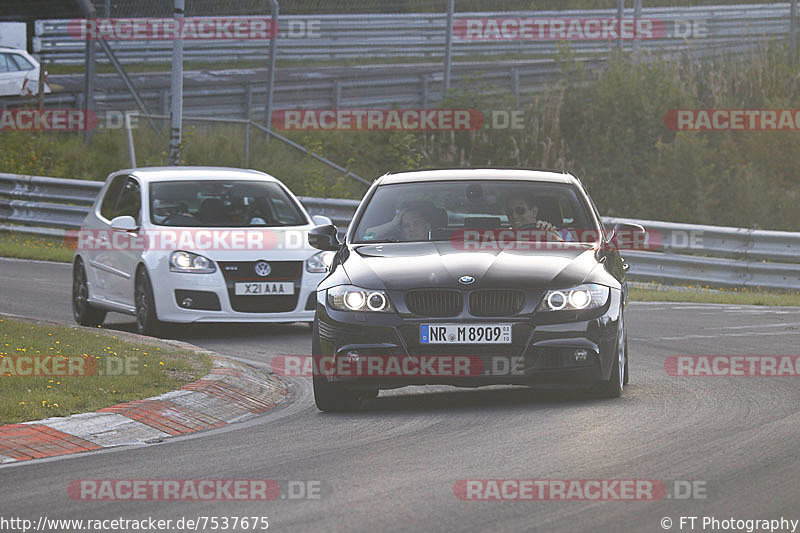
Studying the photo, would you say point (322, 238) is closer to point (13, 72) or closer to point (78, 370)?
point (78, 370)

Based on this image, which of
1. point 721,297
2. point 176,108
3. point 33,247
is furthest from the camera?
point 176,108

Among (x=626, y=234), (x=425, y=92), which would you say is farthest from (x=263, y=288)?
(x=425, y=92)

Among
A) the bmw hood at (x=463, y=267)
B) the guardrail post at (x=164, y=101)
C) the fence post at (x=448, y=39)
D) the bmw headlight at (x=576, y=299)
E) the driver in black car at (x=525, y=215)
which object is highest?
the fence post at (x=448, y=39)

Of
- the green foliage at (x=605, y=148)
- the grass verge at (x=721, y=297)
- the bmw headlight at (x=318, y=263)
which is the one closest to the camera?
the bmw headlight at (x=318, y=263)

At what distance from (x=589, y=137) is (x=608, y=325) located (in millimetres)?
24916

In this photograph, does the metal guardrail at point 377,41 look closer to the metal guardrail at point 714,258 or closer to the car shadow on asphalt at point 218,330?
the metal guardrail at point 714,258

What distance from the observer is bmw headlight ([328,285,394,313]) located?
987 centimetres

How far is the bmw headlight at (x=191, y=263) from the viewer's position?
14.9 metres

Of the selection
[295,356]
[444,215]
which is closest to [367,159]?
[295,356]

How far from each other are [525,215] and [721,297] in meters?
9.54

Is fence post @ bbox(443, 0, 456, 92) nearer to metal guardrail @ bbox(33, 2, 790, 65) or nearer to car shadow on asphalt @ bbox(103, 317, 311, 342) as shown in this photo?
metal guardrail @ bbox(33, 2, 790, 65)

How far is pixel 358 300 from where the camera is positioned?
996 centimetres

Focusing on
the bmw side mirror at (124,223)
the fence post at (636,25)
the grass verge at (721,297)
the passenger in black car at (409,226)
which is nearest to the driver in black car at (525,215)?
the passenger in black car at (409,226)

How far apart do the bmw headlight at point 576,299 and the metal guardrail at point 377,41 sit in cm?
3342
